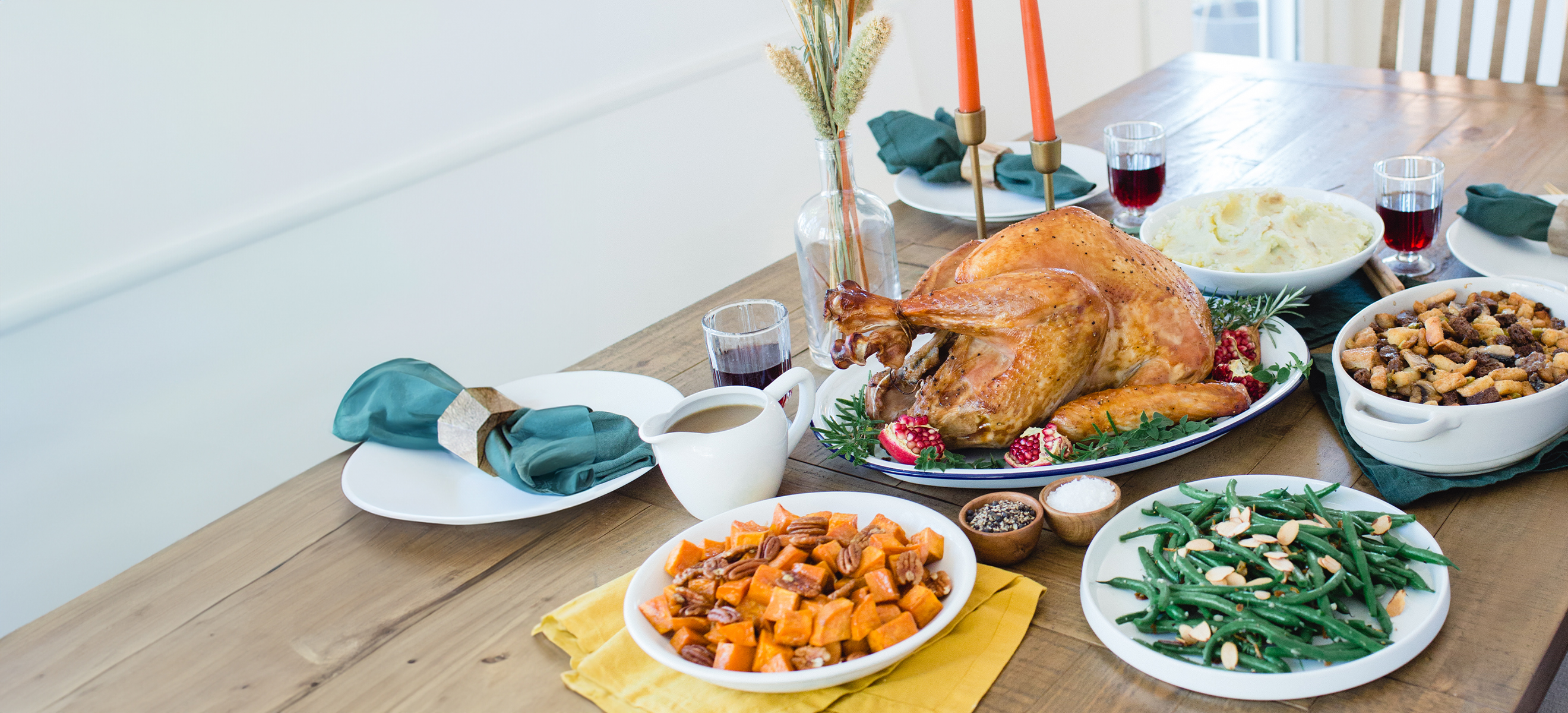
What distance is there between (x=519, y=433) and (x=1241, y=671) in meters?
0.88

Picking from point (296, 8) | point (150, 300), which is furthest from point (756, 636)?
point (296, 8)

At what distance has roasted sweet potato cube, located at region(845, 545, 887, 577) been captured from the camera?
0.96 meters

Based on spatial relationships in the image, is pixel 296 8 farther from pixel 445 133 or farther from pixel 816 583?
pixel 816 583

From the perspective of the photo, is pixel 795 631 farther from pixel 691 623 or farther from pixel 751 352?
pixel 751 352

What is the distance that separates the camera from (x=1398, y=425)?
104cm

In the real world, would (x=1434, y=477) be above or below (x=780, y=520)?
below

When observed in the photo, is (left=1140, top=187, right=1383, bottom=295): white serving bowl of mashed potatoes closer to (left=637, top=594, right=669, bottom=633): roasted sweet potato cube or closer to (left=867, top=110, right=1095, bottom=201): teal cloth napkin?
(left=867, top=110, right=1095, bottom=201): teal cloth napkin

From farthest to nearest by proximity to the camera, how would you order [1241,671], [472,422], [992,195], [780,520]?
[992,195], [472,422], [780,520], [1241,671]

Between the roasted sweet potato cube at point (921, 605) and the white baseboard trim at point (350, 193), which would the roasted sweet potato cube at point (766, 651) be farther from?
the white baseboard trim at point (350, 193)

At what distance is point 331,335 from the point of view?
9.31 feet

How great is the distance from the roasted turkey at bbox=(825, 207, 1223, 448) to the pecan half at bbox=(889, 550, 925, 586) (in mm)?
268

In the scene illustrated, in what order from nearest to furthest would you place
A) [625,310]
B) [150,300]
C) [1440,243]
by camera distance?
[1440,243], [150,300], [625,310]

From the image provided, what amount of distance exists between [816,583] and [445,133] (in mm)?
2479

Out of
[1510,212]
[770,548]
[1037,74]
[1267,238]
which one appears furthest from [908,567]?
[1510,212]
